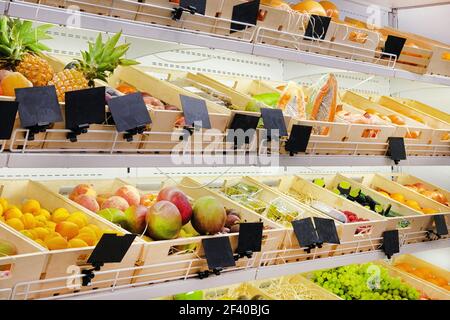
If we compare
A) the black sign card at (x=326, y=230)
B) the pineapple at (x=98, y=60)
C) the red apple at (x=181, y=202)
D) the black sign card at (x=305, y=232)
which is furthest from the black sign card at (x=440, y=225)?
the pineapple at (x=98, y=60)

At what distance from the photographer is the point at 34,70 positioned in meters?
1.73

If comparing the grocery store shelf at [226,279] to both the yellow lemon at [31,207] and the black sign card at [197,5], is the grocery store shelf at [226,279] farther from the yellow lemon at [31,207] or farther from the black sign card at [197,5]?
the black sign card at [197,5]

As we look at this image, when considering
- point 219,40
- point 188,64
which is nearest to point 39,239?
point 219,40

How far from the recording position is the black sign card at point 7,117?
1.41 metres

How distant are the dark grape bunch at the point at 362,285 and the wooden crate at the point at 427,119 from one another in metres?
0.80

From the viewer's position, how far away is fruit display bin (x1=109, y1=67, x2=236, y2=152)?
180 centimetres

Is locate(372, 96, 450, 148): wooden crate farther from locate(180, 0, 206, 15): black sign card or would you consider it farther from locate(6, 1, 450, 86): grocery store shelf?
locate(180, 0, 206, 15): black sign card

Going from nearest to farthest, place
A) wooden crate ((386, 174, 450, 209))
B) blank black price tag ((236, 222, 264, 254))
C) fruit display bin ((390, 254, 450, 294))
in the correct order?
blank black price tag ((236, 222, 264, 254)), fruit display bin ((390, 254, 450, 294)), wooden crate ((386, 174, 450, 209))

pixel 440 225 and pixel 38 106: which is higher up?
pixel 38 106

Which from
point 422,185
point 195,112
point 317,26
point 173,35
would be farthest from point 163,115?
point 422,185

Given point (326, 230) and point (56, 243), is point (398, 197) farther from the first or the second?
point (56, 243)

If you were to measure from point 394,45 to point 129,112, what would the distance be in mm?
1588

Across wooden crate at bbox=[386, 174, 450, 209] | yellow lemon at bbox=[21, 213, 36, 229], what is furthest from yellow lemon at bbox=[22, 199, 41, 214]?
wooden crate at bbox=[386, 174, 450, 209]

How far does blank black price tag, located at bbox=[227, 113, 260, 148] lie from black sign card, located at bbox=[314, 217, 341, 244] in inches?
19.2
